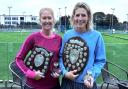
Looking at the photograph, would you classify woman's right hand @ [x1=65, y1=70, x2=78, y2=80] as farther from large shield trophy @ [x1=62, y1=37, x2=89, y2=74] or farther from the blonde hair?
the blonde hair

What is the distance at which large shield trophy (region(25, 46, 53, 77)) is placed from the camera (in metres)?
3.94

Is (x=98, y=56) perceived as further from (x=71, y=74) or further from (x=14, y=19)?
(x=14, y=19)

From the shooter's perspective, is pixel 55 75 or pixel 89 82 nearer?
pixel 89 82

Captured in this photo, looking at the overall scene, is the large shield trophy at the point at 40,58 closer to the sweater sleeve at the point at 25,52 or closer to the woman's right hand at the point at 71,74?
the sweater sleeve at the point at 25,52

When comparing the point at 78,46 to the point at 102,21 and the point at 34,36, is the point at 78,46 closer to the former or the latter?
the point at 34,36

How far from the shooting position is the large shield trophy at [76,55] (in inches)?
150

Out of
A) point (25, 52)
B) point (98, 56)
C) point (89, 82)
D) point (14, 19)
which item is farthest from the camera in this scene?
point (14, 19)

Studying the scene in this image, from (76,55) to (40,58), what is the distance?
1.16ft

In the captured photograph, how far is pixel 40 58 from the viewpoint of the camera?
3.95m

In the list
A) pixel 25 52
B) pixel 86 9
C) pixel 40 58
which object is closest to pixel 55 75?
pixel 40 58

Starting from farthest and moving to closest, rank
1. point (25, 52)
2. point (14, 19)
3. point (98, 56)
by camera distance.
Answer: point (14, 19) → point (25, 52) → point (98, 56)

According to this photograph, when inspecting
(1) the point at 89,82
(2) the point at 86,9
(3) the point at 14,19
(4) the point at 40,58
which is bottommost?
(1) the point at 89,82

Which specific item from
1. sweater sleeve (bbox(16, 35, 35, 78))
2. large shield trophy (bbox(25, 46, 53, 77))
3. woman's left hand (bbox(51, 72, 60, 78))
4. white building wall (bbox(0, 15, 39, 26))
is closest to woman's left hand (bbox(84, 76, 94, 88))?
woman's left hand (bbox(51, 72, 60, 78))

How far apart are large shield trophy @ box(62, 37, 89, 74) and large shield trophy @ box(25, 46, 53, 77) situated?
0.19 metres
